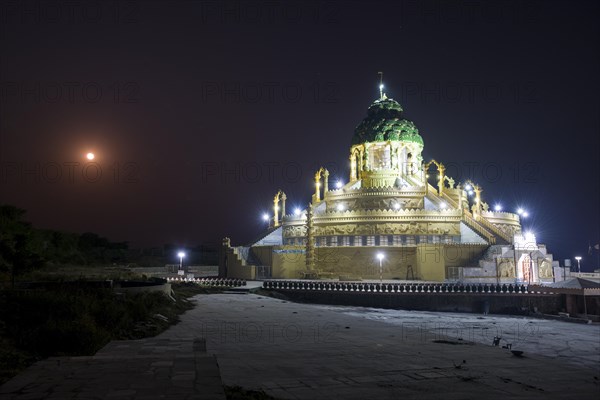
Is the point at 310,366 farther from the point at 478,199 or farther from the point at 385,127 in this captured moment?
the point at 385,127

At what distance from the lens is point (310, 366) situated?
10211 mm

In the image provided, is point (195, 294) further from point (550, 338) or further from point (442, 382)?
point (442, 382)

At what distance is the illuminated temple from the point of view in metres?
38.1

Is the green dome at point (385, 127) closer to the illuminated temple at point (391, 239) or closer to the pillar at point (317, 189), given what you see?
the illuminated temple at point (391, 239)

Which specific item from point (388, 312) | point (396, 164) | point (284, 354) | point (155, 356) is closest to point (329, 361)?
point (284, 354)

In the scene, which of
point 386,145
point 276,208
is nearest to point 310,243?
point 276,208

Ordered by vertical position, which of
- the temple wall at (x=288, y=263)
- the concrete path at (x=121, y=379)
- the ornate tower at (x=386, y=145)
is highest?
the ornate tower at (x=386, y=145)

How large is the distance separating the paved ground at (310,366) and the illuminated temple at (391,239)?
20129 millimetres

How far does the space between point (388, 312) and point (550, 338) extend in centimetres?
910

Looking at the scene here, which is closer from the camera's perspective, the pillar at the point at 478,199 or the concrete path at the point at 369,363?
the concrete path at the point at 369,363

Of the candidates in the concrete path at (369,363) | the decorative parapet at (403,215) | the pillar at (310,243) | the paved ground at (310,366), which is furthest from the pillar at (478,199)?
the concrete path at (369,363)

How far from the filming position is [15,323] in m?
12.1

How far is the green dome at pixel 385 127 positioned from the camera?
5503 centimetres

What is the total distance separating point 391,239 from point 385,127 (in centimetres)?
1673
